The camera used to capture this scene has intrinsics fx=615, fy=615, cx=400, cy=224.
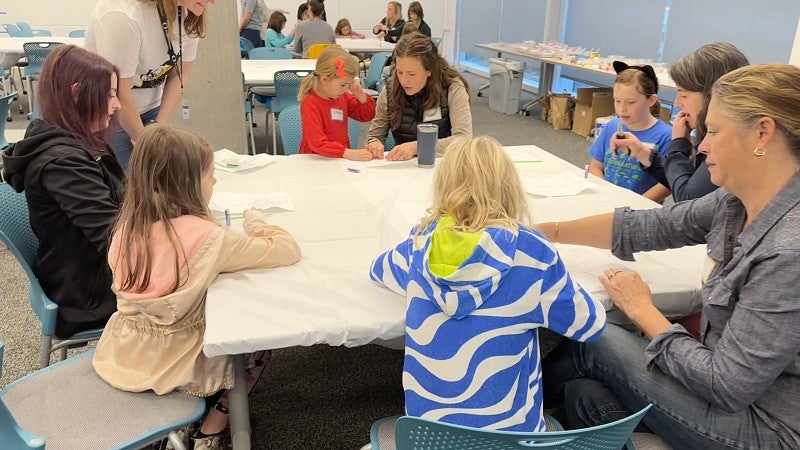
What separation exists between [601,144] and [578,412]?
157 cm

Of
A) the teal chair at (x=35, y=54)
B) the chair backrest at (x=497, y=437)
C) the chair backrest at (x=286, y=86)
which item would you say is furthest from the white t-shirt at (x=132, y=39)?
the teal chair at (x=35, y=54)

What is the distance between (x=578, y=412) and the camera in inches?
60.1

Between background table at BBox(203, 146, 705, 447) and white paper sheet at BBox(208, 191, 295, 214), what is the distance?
0.14 ft

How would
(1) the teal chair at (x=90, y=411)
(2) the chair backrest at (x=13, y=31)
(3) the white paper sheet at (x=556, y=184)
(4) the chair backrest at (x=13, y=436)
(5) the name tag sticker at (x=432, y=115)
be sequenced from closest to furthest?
(4) the chair backrest at (x=13, y=436), (1) the teal chair at (x=90, y=411), (3) the white paper sheet at (x=556, y=184), (5) the name tag sticker at (x=432, y=115), (2) the chair backrest at (x=13, y=31)

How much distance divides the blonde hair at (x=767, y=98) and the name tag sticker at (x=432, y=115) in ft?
5.73

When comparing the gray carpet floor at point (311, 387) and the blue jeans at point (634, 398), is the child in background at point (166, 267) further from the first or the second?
the blue jeans at point (634, 398)

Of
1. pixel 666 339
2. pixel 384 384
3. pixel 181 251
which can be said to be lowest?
pixel 384 384

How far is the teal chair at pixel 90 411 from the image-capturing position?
1323mm

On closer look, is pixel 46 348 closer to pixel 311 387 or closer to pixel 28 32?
pixel 311 387

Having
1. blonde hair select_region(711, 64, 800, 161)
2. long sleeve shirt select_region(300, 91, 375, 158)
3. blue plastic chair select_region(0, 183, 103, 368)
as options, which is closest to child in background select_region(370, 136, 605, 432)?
blonde hair select_region(711, 64, 800, 161)

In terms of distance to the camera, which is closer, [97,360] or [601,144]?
[97,360]

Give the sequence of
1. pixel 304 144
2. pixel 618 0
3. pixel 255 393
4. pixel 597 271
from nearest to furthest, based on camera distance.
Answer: pixel 597 271, pixel 255 393, pixel 304 144, pixel 618 0

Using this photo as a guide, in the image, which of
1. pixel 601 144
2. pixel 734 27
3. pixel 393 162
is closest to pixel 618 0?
pixel 734 27

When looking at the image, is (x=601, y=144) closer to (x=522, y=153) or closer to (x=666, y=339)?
(x=522, y=153)
